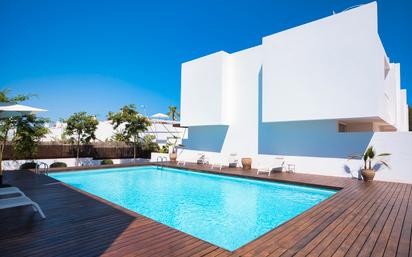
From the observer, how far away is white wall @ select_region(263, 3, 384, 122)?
9.41 meters

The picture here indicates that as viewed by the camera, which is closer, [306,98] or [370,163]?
[370,163]

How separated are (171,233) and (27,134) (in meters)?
12.0

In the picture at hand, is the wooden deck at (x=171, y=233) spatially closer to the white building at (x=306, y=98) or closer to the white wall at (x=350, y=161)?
the white wall at (x=350, y=161)

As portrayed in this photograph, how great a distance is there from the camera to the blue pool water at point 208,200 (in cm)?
586

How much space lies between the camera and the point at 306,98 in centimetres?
1106

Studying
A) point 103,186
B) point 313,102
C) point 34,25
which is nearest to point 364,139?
point 313,102

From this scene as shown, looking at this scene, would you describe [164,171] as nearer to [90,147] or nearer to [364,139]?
[90,147]

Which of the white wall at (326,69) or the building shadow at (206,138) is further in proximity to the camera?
the building shadow at (206,138)

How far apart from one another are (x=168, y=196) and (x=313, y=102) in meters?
7.66

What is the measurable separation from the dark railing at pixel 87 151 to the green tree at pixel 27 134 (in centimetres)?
211

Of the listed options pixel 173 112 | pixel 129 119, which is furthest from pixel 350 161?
pixel 173 112

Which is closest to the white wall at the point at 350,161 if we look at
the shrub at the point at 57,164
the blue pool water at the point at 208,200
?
the blue pool water at the point at 208,200

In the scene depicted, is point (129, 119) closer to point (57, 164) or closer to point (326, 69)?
point (57, 164)

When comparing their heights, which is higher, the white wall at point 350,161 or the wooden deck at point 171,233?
the white wall at point 350,161
